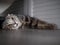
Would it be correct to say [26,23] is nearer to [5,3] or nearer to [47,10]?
[47,10]

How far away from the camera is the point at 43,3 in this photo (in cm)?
276

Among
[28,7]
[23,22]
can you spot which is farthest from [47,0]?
[23,22]

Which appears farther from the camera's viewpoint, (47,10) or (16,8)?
(16,8)

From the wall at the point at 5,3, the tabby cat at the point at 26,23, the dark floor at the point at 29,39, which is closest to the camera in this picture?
the dark floor at the point at 29,39

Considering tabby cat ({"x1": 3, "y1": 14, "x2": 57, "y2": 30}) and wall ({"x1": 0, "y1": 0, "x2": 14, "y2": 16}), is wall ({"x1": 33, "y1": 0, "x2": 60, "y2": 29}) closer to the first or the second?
tabby cat ({"x1": 3, "y1": 14, "x2": 57, "y2": 30})

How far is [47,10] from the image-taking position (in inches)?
106

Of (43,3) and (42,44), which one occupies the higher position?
(43,3)

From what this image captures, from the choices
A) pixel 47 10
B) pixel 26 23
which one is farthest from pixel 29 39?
pixel 47 10

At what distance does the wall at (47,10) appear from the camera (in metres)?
2.55

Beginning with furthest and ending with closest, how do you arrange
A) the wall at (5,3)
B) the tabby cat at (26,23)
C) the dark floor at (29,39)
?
the wall at (5,3) < the tabby cat at (26,23) < the dark floor at (29,39)

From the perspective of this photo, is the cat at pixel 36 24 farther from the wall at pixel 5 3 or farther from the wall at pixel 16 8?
the wall at pixel 5 3

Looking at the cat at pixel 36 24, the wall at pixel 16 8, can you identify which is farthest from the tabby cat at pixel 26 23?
the wall at pixel 16 8

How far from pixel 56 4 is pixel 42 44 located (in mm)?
1577

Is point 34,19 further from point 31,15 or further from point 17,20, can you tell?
point 17,20
